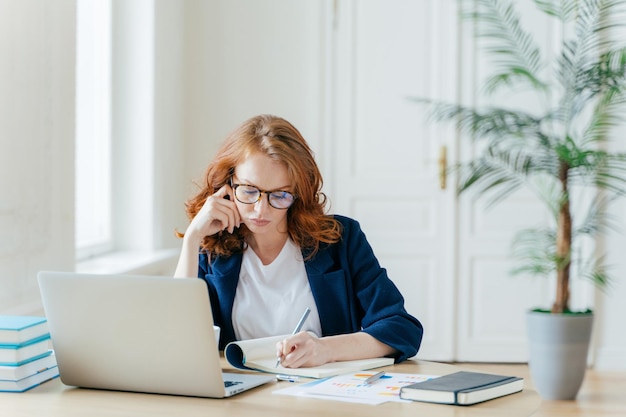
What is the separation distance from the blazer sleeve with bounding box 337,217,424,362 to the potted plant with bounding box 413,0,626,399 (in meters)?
2.00

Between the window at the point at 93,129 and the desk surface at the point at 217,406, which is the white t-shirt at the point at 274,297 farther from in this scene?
the window at the point at 93,129

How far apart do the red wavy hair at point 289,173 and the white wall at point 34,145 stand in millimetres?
665

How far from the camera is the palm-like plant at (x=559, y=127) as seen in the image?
4.13m

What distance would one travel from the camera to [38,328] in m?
1.78

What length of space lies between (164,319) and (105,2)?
9.41 ft

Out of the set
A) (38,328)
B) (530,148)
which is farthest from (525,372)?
(38,328)

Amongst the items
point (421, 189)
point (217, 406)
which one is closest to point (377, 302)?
point (217, 406)

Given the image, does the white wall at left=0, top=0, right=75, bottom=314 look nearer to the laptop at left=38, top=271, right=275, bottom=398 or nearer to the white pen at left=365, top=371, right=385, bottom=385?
the laptop at left=38, top=271, right=275, bottom=398

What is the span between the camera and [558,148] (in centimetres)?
407

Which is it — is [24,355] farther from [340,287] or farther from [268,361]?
[340,287]

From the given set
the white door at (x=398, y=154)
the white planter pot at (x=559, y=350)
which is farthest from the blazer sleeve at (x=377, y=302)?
the white door at (x=398, y=154)

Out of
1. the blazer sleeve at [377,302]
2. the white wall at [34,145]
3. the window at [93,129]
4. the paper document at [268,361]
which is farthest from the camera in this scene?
the window at [93,129]

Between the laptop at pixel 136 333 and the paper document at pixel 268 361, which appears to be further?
the paper document at pixel 268 361

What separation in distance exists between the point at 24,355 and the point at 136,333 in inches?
10.3
